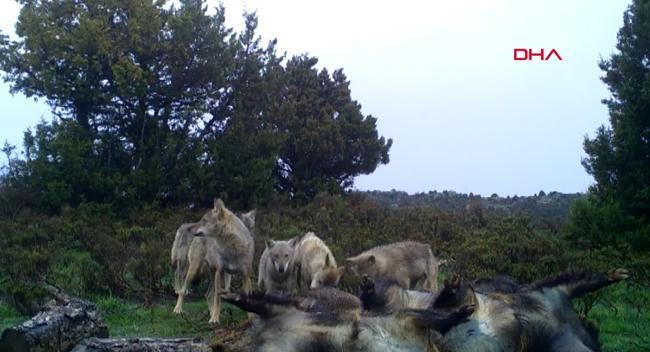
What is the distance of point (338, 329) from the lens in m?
3.70

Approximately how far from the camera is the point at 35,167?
82.4 ft

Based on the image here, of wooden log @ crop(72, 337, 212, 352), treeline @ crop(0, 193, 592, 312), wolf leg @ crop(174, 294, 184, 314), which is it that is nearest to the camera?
wooden log @ crop(72, 337, 212, 352)

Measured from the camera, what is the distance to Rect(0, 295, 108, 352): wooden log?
22.4 ft

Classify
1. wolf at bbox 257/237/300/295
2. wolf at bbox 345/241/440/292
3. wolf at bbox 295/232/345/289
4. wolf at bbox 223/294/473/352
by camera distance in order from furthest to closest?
wolf at bbox 345/241/440/292 < wolf at bbox 257/237/300/295 < wolf at bbox 295/232/345/289 < wolf at bbox 223/294/473/352

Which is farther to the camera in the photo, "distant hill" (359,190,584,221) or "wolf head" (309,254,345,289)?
"distant hill" (359,190,584,221)

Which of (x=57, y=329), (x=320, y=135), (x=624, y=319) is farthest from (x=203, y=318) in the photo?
(x=320, y=135)

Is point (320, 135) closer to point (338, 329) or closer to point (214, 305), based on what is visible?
point (214, 305)

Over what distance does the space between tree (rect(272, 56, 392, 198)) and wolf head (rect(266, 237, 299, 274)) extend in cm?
2008

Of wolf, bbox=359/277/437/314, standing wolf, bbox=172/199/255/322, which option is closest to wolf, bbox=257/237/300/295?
standing wolf, bbox=172/199/255/322

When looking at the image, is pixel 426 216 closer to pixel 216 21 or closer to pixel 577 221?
pixel 577 221

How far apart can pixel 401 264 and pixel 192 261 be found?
3101mm

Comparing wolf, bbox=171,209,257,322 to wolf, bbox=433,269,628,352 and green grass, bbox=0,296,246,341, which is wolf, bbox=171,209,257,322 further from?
wolf, bbox=433,269,628,352

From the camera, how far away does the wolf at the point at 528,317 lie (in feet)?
15.5

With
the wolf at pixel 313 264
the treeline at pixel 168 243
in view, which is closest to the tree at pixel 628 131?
the treeline at pixel 168 243
